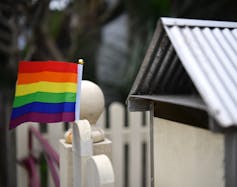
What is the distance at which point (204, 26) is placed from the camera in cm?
105

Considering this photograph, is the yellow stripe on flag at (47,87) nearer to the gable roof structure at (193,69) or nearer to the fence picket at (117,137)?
the gable roof structure at (193,69)

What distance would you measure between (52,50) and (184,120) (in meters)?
2.56

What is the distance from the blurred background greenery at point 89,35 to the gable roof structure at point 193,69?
186 centimetres

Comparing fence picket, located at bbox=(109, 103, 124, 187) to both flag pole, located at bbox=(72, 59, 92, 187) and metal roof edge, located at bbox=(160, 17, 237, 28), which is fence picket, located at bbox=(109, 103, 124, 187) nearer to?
flag pole, located at bbox=(72, 59, 92, 187)

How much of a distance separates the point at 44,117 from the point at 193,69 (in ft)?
1.98

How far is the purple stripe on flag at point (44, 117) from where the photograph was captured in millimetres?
1141

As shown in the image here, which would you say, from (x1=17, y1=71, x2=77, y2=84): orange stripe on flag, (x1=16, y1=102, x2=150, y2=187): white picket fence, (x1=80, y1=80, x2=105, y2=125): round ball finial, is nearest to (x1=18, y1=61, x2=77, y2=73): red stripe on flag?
(x1=17, y1=71, x2=77, y2=84): orange stripe on flag

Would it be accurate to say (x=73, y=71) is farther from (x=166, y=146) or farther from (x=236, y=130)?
(x=236, y=130)

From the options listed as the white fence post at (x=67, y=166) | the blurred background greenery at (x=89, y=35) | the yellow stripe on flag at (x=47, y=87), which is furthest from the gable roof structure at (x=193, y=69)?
the blurred background greenery at (x=89, y=35)

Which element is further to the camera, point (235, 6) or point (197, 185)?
point (235, 6)

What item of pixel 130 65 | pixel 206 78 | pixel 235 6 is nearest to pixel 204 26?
pixel 206 78

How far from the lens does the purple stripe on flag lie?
44.9 inches

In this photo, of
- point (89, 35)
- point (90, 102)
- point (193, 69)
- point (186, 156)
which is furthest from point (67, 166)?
point (89, 35)

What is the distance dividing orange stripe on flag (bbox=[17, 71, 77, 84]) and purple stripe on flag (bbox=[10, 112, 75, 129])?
0.13 m
